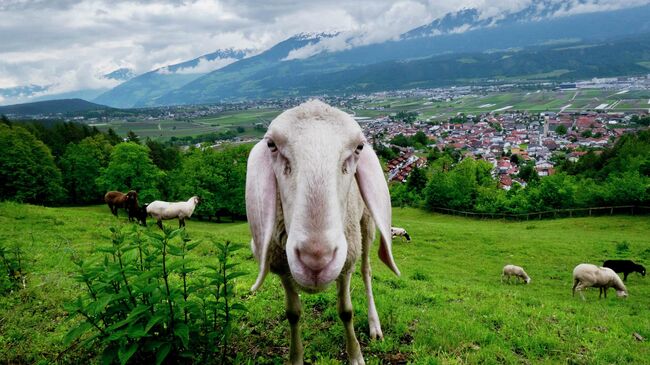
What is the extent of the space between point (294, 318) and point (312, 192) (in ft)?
8.01

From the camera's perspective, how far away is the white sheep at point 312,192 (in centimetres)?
235

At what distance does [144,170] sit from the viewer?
41062mm

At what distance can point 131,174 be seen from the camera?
4025 cm

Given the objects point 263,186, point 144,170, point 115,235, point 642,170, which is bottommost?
point 642,170

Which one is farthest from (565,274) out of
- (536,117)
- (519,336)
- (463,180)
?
(536,117)

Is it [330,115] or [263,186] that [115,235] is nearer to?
[263,186]

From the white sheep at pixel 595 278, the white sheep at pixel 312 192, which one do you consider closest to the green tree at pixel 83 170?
the white sheep at pixel 595 278

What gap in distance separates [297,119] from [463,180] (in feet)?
165

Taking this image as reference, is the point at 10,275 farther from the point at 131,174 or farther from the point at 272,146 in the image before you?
the point at 131,174

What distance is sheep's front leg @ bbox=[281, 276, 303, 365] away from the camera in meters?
4.25

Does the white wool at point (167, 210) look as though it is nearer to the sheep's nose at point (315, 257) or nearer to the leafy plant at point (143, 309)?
the leafy plant at point (143, 309)

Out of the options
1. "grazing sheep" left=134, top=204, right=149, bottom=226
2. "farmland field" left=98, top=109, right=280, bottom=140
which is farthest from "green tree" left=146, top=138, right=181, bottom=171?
"farmland field" left=98, top=109, right=280, bottom=140

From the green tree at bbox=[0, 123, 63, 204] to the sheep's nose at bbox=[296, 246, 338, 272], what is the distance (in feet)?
150

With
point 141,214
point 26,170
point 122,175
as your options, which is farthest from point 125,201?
point 26,170
